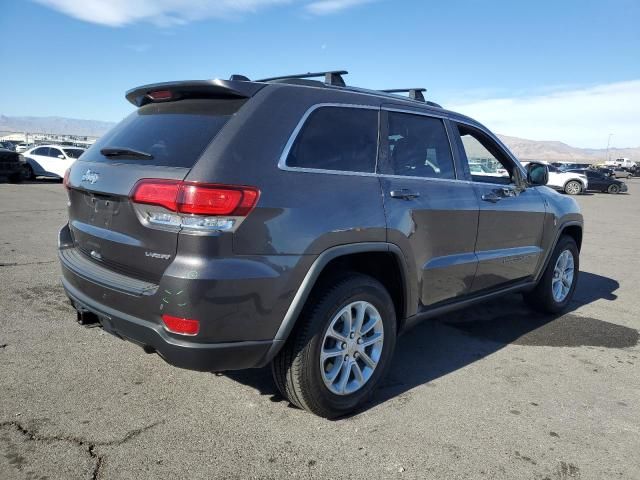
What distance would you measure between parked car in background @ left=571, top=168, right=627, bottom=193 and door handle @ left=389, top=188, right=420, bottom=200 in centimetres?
3158

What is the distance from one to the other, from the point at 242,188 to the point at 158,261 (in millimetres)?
546

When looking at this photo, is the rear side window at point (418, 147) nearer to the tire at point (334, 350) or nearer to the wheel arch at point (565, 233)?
the tire at point (334, 350)

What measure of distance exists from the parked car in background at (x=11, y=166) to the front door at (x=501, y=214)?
2087 cm

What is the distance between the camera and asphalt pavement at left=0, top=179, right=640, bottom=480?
2590 millimetres

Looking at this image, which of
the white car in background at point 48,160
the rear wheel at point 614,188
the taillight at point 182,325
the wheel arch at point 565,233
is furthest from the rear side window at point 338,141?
the rear wheel at point 614,188

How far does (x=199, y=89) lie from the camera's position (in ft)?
9.38

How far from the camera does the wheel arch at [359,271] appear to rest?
2691 millimetres

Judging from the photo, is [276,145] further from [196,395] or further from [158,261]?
[196,395]

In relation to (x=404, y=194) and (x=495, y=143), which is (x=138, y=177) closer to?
(x=404, y=194)

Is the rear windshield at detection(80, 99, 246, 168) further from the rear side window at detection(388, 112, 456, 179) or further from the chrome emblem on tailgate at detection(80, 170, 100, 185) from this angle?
the rear side window at detection(388, 112, 456, 179)

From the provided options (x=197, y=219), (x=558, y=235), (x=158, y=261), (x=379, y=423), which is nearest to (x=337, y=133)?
(x=197, y=219)

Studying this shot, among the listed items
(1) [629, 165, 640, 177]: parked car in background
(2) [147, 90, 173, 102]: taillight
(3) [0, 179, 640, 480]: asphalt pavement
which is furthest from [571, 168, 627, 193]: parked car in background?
(1) [629, 165, 640, 177]: parked car in background

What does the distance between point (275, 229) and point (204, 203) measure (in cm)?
36

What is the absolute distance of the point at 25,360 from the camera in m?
3.59
